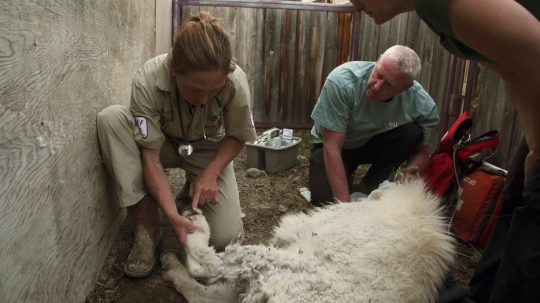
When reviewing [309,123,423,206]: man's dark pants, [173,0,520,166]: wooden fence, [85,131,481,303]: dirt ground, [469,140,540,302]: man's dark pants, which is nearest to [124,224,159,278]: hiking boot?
[85,131,481,303]: dirt ground

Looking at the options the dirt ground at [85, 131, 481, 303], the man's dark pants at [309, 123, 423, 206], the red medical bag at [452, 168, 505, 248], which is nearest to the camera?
the dirt ground at [85, 131, 481, 303]

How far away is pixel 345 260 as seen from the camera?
1850 millimetres

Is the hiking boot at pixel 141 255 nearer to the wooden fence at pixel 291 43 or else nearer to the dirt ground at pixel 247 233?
the dirt ground at pixel 247 233

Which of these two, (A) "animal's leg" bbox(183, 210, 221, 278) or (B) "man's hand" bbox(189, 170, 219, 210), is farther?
(B) "man's hand" bbox(189, 170, 219, 210)

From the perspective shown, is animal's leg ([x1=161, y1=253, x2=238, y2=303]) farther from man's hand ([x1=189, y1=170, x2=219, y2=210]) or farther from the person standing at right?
the person standing at right

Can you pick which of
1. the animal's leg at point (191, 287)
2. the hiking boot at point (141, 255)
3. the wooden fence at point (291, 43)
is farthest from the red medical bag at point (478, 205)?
the wooden fence at point (291, 43)

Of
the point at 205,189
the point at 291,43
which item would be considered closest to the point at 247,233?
the point at 205,189

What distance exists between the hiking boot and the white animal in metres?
0.30

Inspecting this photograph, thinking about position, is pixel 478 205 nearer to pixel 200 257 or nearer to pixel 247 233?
pixel 247 233

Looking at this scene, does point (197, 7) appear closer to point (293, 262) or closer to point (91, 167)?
point (91, 167)

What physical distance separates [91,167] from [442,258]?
179 centimetres

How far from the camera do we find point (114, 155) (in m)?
2.38

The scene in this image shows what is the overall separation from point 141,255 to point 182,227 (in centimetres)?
44

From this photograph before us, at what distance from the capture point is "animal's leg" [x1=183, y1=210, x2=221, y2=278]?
198cm
